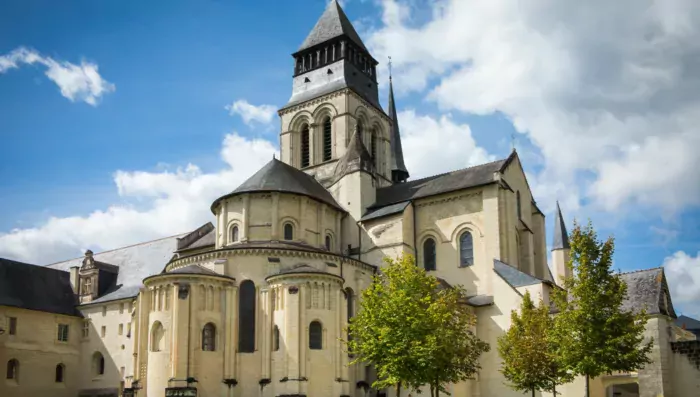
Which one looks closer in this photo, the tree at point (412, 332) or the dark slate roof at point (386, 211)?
the tree at point (412, 332)

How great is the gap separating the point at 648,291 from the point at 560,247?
26576 millimetres

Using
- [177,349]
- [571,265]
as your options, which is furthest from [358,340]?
[571,265]

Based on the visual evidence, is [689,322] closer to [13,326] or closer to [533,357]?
[533,357]

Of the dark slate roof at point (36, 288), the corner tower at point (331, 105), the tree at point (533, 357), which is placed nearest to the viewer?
the tree at point (533, 357)

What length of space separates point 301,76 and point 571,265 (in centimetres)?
3577

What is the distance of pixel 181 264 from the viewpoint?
4222 cm

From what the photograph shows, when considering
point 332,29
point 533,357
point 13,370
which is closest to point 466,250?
point 533,357

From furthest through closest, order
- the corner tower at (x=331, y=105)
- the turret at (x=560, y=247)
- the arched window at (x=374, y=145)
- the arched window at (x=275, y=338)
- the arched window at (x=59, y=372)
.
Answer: the arched window at (x=374, y=145) → the turret at (x=560, y=247) → the corner tower at (x=331, y=105) → the arched window at (x=59, y=372) → the arched window at (x=275, y=338)

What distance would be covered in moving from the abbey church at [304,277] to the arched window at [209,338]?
0.06 metres

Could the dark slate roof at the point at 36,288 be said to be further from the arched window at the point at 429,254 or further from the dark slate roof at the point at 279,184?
the arched window at the point at 429,254

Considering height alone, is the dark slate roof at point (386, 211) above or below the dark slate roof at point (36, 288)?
above

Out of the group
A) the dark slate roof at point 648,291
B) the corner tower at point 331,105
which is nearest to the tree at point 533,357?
the dark slate roof at point 648,291

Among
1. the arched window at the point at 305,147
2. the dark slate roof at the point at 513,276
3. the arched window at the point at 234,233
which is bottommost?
the dark slate roof at the point at 513,276

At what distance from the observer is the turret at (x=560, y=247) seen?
5803 centimetres
